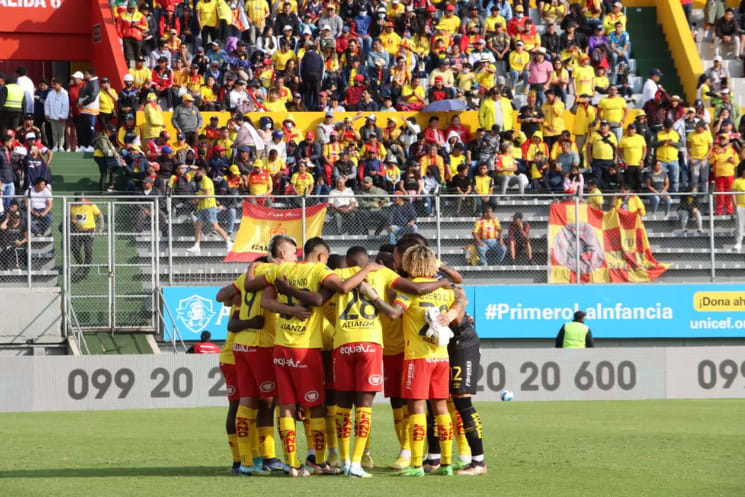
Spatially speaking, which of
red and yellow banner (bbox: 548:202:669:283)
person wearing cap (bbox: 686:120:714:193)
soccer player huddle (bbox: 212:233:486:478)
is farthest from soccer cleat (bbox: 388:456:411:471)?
person wearing cap (bbox: 686:120:714:193)

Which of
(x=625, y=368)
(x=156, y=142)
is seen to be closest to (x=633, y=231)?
(x=625, y=368)

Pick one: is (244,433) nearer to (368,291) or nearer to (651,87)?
→ (368,291)

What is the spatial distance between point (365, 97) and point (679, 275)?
914cm

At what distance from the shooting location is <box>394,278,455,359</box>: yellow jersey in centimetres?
1188

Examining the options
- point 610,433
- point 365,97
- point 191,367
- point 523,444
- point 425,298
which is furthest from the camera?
point 365,97

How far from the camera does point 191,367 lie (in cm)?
2291

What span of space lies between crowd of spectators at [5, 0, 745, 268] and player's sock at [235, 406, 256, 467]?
1374cm

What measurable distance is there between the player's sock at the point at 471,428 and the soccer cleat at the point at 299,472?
56.5 inches

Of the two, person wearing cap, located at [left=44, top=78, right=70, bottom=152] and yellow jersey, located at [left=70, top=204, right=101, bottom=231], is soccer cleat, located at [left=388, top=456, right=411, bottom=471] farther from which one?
person wearing cap, located at [left=44, top=78, right=70, bottom=152]

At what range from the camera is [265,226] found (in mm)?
25781

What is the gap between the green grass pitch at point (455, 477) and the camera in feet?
36.0

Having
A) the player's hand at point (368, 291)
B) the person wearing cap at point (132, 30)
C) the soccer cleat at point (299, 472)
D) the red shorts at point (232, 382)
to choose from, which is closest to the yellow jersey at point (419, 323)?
the player's hand at point (368, 291)

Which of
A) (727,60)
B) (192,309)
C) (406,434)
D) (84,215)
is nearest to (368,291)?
(406,434)

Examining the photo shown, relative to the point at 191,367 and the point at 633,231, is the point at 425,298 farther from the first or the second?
the point at 633,231
